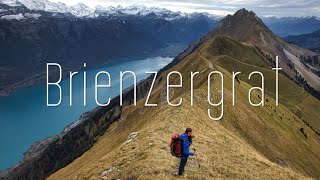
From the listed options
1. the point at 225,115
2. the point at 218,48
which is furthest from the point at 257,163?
the point at 218,48

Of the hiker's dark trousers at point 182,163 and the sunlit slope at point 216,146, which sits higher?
the hiker's dark trousers at point 182,163

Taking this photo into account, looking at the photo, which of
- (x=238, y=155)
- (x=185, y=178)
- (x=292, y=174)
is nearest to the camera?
(x=185, y=178)

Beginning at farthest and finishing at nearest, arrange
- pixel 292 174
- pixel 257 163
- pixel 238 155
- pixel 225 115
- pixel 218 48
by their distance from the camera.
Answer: pixel 218 48
pixel 225 115
pixel 238 155
pixel 257 163
pixel 292 174

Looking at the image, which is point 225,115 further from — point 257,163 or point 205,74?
point 257,163

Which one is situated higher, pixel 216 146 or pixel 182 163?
pixel 182 163

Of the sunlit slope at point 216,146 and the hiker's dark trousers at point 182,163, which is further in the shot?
the sunlit slope at point 216,146

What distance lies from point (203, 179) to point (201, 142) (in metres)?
12.8

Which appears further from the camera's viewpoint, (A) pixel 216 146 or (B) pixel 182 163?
(A) pixel 216 146

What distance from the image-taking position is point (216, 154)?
126ft

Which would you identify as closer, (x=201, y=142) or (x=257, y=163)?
(x=257, y=163)

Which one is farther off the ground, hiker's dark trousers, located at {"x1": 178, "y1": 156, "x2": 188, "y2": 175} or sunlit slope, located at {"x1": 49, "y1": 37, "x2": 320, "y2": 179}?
hiker's dark trousers, located at {"x1": 178, "y1": 156, "x2": 188, "y2": 175}

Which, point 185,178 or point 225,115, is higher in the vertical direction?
point 185,178

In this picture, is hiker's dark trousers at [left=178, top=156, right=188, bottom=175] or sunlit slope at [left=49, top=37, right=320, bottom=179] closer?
hiker's dark trousers at [left=178, top=156, right=188, bottom=175]

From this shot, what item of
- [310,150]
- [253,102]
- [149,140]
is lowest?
[310,150]
